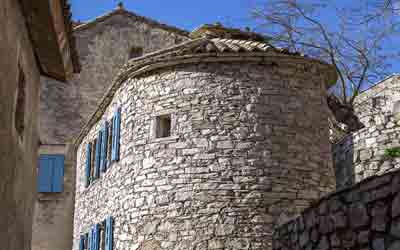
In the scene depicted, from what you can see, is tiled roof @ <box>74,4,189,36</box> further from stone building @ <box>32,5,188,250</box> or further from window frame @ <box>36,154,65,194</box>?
window frame @ <box>36,154,65,194</box>

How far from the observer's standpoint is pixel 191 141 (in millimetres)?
12102

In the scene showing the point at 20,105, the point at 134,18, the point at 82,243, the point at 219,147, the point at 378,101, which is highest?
the point at 134,18

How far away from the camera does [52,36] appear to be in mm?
6680

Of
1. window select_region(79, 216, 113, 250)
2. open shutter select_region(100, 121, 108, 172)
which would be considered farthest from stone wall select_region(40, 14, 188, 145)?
open shutter select_region(100, 121, 108, 172)

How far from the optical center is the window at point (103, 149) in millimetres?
13820

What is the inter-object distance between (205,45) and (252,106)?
62.5 inches

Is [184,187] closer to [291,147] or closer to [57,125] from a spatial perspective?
[291,147]

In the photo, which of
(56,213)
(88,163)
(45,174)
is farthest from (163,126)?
(56,213)

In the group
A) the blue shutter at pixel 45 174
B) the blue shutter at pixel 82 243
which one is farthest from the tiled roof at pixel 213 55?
the blue shutter at pixel 45 174

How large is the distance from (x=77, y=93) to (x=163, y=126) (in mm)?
10551

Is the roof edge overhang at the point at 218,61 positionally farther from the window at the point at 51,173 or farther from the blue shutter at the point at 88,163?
the window at the point at 51,173

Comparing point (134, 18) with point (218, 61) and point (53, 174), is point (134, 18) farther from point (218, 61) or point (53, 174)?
point (218, 61)

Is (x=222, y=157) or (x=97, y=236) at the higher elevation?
(x=222, y=157)

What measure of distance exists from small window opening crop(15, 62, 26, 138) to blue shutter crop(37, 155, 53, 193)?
1467cm
